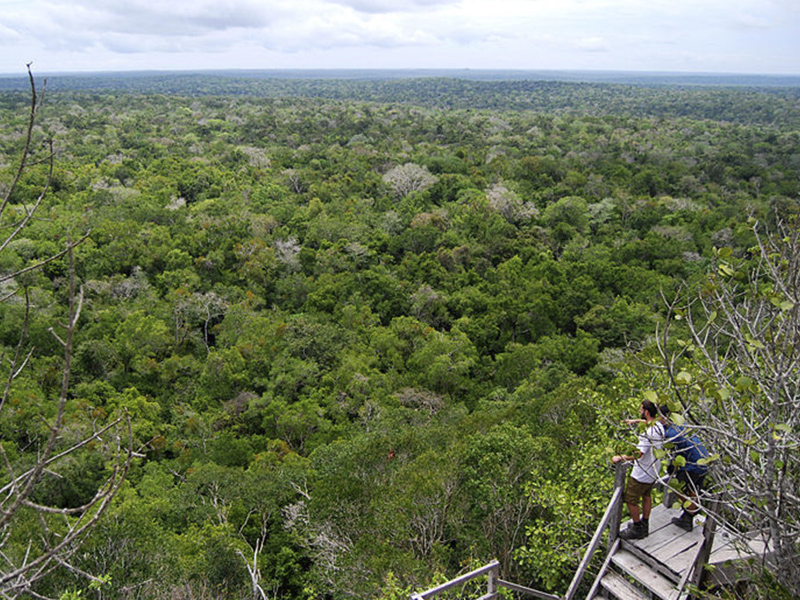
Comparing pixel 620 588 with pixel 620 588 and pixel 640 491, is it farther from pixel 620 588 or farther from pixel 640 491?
pixel 640 491

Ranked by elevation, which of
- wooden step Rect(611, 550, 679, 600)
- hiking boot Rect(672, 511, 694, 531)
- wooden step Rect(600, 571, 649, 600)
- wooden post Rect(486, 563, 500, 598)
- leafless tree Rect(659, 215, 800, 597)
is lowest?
wooden post Rect(486, 563, 500, 598)

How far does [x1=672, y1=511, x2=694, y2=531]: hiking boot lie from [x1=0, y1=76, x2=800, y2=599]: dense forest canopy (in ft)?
3.40

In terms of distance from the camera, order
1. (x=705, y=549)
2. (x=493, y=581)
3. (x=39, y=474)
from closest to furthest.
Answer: (x=39, y=474), (x=705, y=549), (x=493, y=581)

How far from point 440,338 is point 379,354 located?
2.82 meters

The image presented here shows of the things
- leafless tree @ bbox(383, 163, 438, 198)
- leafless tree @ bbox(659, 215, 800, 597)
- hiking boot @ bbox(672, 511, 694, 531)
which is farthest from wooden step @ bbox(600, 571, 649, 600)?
leafless tree @ bbox(383, 163, 438, 198)

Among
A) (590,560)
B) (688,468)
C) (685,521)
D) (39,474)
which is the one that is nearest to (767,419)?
(688,468)

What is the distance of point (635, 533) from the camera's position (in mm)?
5262

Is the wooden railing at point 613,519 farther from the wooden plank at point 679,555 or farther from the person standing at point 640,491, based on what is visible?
the wooden plank at point 679,555

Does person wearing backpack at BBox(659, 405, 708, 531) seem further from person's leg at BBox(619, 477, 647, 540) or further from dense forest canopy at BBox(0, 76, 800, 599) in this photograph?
dense forest canopy at BBox(0, 76, 800, 599)

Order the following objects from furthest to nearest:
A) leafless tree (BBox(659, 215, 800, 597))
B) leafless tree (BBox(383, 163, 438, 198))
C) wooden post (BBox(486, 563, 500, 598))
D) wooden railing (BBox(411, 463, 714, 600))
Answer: leafless tree (BBox(383, 163, 438, 198)), wooden post (BBox(486, 563, 500, 598)), wooden railing (BBox(411, 463, 714, 600)), leafless tree (BBox(659, 215, 800, 597))

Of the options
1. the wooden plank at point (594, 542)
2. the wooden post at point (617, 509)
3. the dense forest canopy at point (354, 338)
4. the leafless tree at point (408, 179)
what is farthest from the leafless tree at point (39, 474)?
the leafless tree at point (408, 179)

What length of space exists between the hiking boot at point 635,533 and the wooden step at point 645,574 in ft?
0.56

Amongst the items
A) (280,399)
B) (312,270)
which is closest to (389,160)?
(312,270)

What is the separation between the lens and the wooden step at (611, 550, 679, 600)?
482 cm
